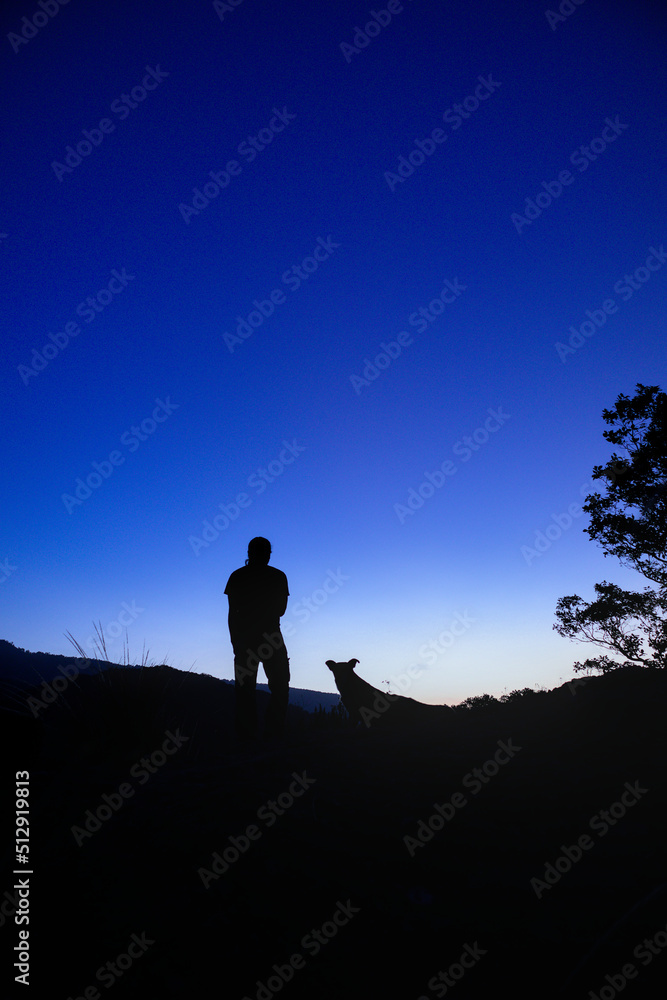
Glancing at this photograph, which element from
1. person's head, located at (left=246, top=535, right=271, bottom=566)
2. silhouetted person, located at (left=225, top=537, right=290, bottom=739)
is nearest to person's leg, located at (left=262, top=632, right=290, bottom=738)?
silhouetted person, located at (left=225, top=537, right=290, bottom=739)

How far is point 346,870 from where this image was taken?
287cm

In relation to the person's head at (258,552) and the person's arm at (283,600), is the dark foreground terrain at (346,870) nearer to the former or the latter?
the person's arm at (283,600)

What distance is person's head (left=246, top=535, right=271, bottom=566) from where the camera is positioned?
259 inches

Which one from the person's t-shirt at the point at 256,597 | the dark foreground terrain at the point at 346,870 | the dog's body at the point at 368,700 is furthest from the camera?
the dog's body at the point at 368,700

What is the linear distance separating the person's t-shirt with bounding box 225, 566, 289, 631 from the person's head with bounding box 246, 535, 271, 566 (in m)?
0.08

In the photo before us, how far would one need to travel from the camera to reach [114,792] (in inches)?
147

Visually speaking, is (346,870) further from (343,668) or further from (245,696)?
(343,668)

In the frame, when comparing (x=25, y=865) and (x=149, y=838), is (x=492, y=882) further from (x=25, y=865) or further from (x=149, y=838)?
(x=25, y=865)

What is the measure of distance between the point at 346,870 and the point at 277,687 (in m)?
3.38

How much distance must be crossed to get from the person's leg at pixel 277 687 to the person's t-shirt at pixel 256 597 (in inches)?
10.6

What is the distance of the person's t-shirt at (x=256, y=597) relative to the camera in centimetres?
628

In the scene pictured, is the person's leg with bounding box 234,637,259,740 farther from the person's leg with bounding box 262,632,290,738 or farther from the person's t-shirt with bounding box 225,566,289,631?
the person's t-shirt with bounding box 225,566,289,631

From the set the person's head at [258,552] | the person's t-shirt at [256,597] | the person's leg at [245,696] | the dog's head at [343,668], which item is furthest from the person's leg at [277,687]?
the dog's head at [343,668]

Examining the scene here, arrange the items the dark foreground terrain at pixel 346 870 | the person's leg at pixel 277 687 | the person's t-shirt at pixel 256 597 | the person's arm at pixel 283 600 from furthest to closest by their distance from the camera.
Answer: the person's arm at pixel 283 600 → the person's t-shirt at pixel 256 597 → the person's leg at pixel 277 687 → the dark foreground terrain at pixel 346 870
